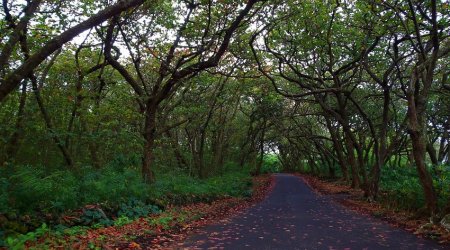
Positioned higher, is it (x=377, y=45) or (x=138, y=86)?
(x=377, y=45)

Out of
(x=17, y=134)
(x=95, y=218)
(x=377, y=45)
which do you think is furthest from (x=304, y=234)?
(x=377, y=45)

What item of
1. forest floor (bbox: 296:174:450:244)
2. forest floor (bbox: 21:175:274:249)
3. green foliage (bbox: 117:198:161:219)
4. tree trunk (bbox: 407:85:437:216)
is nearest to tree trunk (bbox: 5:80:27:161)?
green foliage (bbox: 117:198:161:219)

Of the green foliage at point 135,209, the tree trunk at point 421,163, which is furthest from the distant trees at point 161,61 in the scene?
the green foliage at point 135,209

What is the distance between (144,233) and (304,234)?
3736 mm

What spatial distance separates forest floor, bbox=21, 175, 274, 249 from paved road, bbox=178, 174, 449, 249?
1.89ft

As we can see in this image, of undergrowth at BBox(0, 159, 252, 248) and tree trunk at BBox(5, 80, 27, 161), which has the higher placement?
tree trunk at BBox(5, 80, 27, 161)

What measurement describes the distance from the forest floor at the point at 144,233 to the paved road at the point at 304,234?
58 centimetres

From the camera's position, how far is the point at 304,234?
9.42 meters

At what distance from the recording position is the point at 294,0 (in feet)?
44.5

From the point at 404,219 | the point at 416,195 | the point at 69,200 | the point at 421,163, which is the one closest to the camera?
the point at 69,200

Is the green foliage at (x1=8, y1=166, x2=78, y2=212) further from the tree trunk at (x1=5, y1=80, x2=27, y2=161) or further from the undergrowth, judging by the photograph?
the tree trunk at (x1=5, y1=80, x2=27, y2=161)

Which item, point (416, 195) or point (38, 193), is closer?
point (38, 193)

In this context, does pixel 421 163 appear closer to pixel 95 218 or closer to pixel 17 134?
pixel 95 218

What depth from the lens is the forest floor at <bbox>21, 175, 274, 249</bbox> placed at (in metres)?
6.71
